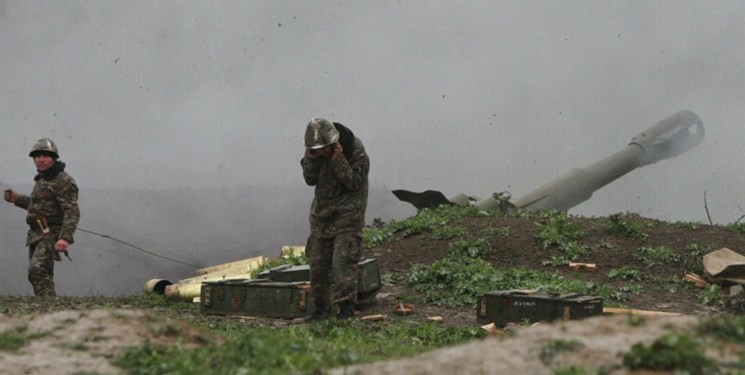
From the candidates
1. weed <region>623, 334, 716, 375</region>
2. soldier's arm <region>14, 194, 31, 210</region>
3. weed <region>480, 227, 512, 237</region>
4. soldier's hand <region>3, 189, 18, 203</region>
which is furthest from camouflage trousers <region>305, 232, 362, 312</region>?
weed <region>480, 227, 512, 237</region>

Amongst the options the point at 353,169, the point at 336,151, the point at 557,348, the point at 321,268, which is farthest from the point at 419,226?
the point at 557,348

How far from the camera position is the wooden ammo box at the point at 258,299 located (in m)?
12.2

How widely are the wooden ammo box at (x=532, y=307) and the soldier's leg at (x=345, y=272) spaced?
1.40 metres

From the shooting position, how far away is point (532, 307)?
10812mm

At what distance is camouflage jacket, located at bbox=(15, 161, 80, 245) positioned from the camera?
14227mm

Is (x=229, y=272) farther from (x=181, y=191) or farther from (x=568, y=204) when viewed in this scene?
(x=181, y=191)

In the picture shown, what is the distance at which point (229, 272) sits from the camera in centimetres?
1817

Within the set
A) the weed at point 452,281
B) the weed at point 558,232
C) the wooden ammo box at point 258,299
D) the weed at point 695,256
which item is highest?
the weed at point 558,232

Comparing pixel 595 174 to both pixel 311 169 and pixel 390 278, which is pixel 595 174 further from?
pixel 311 169

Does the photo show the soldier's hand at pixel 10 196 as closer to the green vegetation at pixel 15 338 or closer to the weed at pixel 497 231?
the weed at pixel 497 231

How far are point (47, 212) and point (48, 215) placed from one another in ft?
0.15

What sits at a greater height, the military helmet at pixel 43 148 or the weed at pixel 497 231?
the military helmet at pixel 43 148

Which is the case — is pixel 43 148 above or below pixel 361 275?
above

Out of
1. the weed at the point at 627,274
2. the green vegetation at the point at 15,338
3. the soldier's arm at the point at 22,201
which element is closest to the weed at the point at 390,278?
the weed at the point at 627,274
